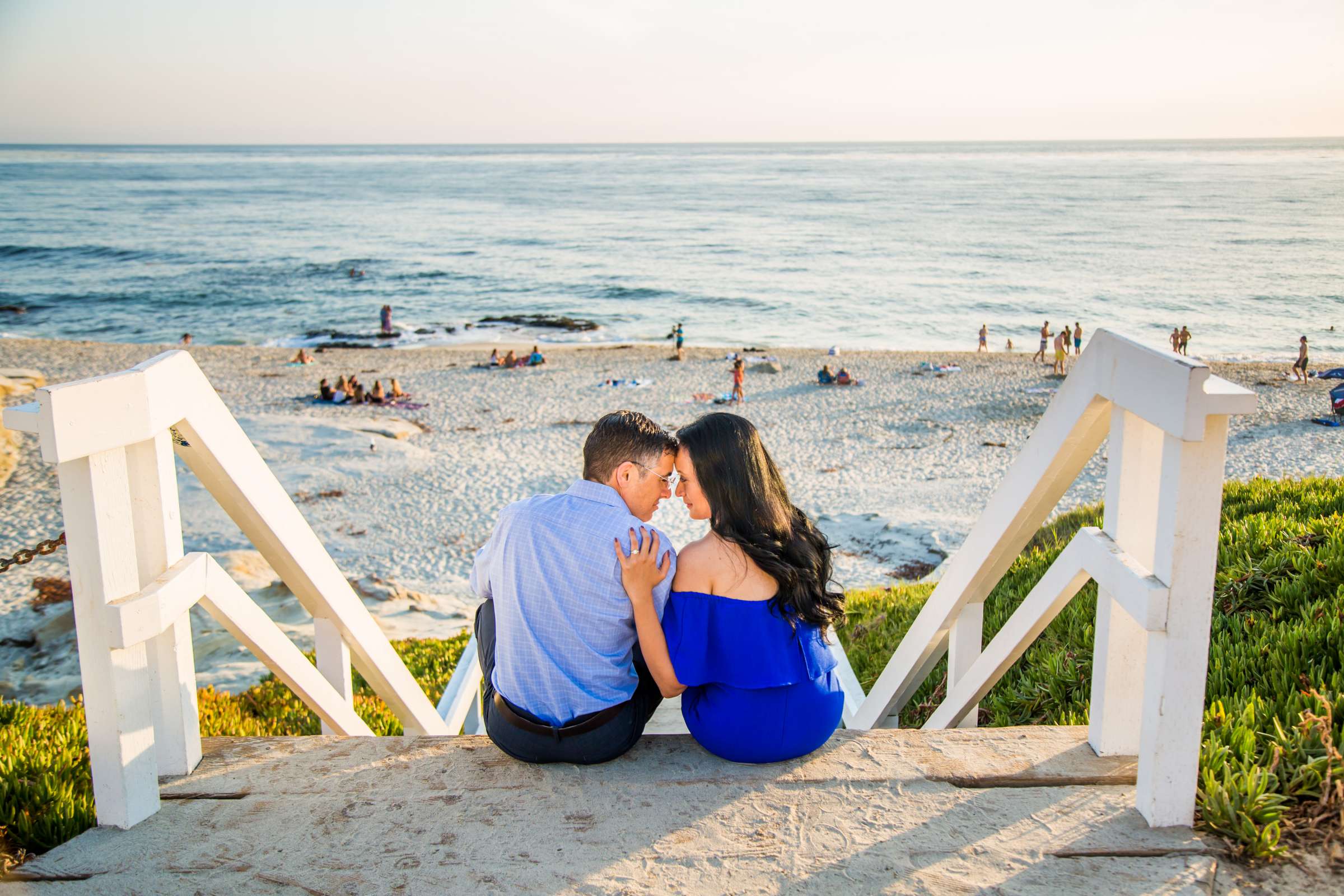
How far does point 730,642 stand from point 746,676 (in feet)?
0.33

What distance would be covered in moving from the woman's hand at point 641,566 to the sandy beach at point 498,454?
17.7ft

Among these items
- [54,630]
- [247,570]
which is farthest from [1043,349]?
[54,630]

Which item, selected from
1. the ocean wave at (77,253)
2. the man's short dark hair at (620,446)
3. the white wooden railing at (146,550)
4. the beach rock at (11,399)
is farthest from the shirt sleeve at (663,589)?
the ocean wave at (77,253)

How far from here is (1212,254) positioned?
45.4 meters

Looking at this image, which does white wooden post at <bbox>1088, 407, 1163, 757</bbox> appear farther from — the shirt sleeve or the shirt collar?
the shirt collar

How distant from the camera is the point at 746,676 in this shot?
96.0 inches

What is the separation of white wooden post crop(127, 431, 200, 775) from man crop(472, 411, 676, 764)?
0.76 m

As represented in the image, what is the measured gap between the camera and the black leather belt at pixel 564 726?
2391 millimetres

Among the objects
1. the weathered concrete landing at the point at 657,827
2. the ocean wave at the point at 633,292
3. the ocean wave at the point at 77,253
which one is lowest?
the ocean wave at the point at 633,292

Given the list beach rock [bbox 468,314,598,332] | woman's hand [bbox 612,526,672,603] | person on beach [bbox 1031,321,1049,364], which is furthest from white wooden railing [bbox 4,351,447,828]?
beach rock [bbox 468,314,598,332]

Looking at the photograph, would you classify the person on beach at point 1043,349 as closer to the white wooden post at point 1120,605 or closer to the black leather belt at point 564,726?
the white wooden post at point 1120,605

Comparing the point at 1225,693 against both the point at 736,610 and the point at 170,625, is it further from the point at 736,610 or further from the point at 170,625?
the point at 170,625

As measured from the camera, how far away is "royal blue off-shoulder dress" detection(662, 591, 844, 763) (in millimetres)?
2367

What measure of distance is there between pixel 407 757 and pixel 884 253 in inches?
2045
